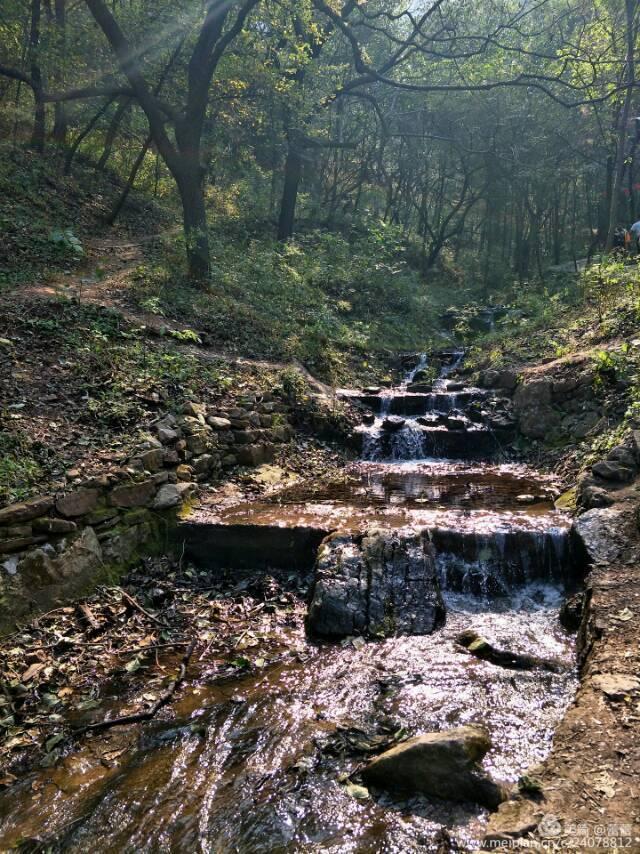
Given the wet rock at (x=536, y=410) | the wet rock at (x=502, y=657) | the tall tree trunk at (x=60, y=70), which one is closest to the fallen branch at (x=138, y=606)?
the wet rock at (x=502, y=657)

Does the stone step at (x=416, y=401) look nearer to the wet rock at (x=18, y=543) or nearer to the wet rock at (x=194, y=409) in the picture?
the wet rock at (x=194, y=409)

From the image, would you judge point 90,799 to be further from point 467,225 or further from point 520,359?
point 467,225

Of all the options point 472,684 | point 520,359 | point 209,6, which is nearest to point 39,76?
point 209,6

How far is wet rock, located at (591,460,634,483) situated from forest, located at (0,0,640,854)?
0.10 feet

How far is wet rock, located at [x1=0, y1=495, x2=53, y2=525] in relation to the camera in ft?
15.2

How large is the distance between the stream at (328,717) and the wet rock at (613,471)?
0.72 meters

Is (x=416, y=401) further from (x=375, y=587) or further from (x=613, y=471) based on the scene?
(x=375, y=587)

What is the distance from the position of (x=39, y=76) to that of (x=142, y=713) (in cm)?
1459

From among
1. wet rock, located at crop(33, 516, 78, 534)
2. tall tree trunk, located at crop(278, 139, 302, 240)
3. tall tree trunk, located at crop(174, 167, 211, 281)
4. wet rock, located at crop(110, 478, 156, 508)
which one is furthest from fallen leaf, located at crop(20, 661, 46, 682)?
tall tree trunk, located at crop(278, 139, 302, 240)

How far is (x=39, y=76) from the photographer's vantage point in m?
12.7

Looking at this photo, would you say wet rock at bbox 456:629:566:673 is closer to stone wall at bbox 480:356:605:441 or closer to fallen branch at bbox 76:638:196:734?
fallen branch at bbox 76:638:196:734

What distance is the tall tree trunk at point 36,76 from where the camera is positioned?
38.0 ft

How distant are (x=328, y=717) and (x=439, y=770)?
0.94 m

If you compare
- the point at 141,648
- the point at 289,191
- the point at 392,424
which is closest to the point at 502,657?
the point at 141,648
